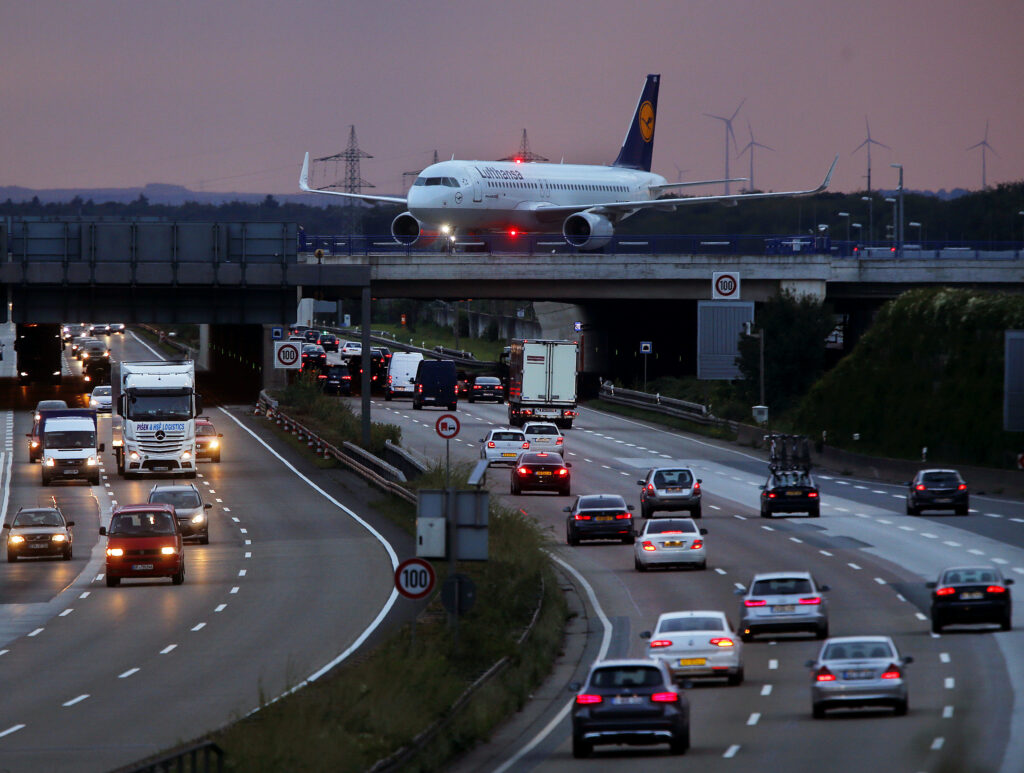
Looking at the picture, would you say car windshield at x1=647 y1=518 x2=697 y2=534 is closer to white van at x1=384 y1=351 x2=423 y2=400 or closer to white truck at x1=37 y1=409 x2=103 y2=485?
white truck at x1=37 y1=409 x2=103 y2=485

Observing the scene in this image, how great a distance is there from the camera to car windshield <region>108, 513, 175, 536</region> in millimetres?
36312

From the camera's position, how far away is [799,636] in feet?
96.2

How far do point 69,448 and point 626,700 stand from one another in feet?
137

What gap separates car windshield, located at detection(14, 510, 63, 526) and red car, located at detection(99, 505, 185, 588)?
5.34 meters

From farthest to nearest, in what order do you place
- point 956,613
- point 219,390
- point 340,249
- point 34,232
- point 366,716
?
point 219,390, point 340,249, point 34,232, point 956,613, point 366,716

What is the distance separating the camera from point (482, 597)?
95.6 ft

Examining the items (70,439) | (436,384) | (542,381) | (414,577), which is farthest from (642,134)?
(414,577)

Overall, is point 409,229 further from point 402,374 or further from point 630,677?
point 630,677

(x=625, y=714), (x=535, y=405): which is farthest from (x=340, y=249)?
(x=625, y=714)

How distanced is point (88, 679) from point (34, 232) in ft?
138

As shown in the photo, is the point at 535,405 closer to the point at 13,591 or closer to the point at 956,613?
the point at 13,591

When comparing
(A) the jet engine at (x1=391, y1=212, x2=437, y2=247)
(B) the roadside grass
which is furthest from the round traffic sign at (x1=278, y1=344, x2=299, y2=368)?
(B) the roadside grass

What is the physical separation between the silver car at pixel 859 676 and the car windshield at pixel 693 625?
2956 mm

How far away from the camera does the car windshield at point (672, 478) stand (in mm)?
46156
